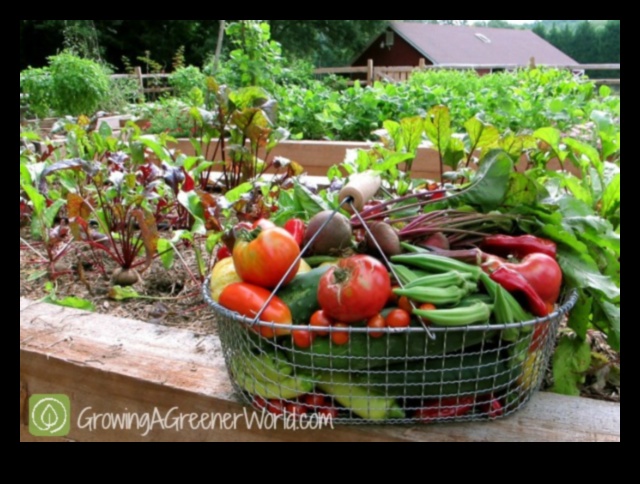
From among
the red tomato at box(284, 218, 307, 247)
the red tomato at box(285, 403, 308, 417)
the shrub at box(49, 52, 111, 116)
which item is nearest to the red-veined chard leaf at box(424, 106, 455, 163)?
the red tomato at box(284, 218, 307, 247)

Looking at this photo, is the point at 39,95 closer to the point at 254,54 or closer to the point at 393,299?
the point at 254,54

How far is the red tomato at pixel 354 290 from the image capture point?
3.77ft

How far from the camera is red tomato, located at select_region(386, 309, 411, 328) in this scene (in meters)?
1.19

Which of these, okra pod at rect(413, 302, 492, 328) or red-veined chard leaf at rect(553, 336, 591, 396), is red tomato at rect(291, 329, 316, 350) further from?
red-veined chard leaf at rect(553, 336, 591, 396)

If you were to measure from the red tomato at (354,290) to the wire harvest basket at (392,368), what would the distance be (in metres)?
0.03

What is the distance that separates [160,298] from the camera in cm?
233

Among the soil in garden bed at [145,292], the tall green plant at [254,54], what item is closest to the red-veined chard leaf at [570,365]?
the soil in garden bed at [145,292]

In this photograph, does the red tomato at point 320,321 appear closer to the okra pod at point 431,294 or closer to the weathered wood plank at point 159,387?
the okra pod at point 431,294

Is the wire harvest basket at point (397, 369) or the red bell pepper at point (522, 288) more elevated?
the red bell pepper at point (522, 288)

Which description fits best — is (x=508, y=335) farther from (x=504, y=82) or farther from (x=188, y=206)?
(x=504, y=82)

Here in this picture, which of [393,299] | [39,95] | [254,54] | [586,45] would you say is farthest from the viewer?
[586,45]

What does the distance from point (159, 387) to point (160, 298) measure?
789 mm

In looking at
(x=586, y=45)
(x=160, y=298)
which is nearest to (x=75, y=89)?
(x=160, y=298)

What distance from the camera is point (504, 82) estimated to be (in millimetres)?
8086
